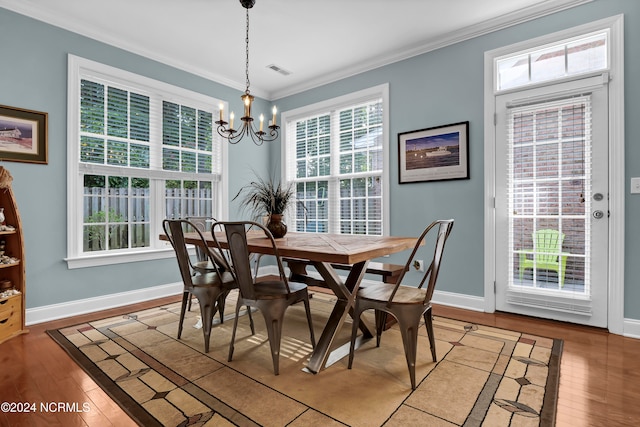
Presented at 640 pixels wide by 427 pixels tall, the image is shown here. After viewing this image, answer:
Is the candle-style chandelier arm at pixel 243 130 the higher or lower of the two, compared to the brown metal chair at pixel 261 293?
higher

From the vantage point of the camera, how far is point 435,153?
3.54 meters

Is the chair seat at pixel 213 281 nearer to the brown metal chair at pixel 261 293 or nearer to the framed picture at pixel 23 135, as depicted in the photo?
the brown metal chair at pixel 261 293

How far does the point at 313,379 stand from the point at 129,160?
10.1 feet

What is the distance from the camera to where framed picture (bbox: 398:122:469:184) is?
11.1 feet

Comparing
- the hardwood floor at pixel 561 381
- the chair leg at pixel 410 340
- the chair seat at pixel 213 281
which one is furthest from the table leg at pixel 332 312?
the hardwood floor at pixel 561 381

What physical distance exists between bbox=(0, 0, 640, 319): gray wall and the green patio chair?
1.28 feet

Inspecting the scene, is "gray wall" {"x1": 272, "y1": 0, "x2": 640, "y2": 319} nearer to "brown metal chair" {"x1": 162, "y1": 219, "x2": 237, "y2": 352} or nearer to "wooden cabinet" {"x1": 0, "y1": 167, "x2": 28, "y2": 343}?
"brown metal chair" {"x1": 162, "y1": 219, "x2": 237, "y2": 352}

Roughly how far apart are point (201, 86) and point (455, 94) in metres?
3.07

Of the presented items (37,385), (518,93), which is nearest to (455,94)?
(518,93)

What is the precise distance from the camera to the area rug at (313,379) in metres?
1.59

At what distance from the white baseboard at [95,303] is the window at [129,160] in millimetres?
370

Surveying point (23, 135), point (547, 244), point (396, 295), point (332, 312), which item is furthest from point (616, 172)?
point (23, 135)

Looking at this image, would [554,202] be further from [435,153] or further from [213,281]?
[213,281]

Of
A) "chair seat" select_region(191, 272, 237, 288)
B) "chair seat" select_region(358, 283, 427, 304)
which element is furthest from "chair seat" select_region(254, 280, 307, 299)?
"chair seat" select_region(358, 283, 427, 304)
